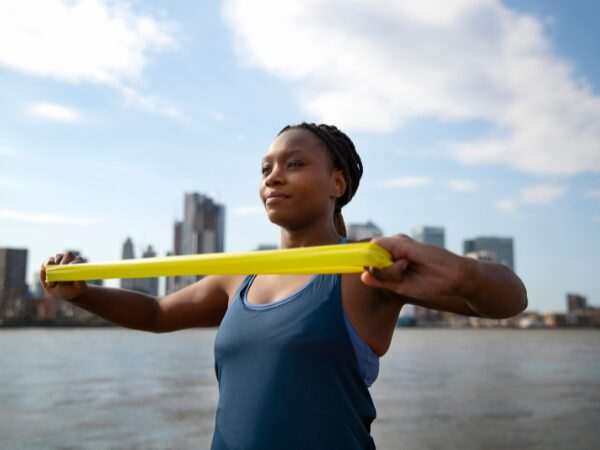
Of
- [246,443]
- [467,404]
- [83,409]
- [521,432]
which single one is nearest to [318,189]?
[246,443]

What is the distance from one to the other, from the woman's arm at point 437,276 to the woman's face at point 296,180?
0.68 meters

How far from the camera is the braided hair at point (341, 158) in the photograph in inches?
86.5

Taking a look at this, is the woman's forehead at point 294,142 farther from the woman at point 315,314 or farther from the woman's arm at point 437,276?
the woman's arm at point 437,276

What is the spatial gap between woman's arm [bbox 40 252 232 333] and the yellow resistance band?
0.30m

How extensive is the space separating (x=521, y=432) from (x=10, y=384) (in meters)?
16.2

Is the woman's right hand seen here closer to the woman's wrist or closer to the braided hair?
the braided hair

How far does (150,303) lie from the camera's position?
2516 millimetres

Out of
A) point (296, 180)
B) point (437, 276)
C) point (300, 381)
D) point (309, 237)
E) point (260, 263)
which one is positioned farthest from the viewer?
point (309, 237)

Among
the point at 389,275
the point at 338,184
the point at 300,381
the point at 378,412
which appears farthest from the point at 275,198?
the point at 378,412

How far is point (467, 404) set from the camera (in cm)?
1448

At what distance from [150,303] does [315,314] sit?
105 centimetres

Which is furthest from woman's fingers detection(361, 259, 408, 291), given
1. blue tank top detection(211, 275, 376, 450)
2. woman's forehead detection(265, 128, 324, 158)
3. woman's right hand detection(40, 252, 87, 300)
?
woman's right hand detection(40, 252, 87, 300)

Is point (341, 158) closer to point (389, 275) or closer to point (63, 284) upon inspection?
point (389, 275)

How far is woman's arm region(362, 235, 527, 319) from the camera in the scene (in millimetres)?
1366
